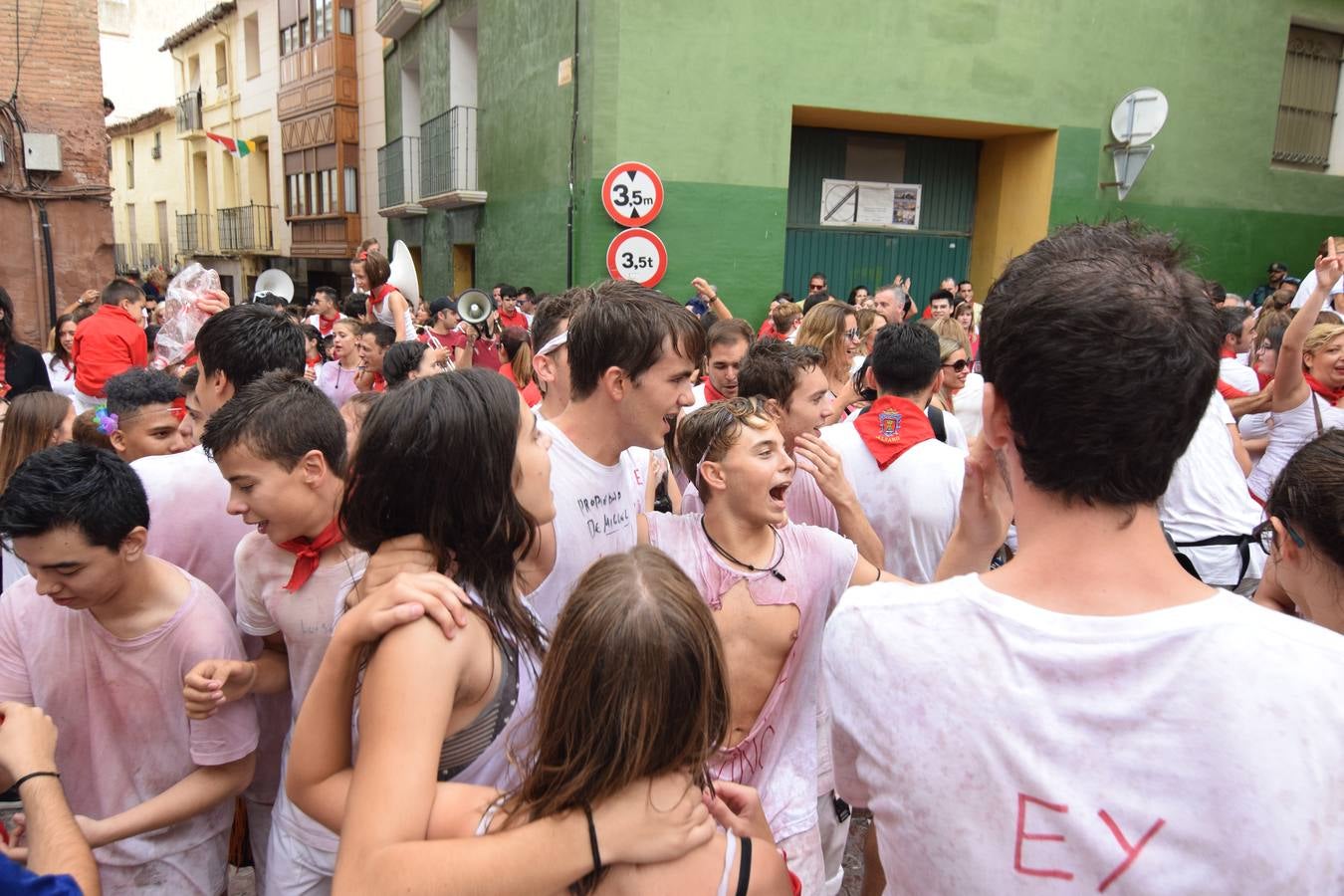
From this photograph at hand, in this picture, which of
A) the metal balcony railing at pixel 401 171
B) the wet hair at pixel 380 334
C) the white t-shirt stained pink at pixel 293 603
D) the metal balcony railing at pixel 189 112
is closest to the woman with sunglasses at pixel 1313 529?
the white t-shirt stained pink at pixel 293 603

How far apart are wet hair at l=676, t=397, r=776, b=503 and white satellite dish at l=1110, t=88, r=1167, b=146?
10989 mm

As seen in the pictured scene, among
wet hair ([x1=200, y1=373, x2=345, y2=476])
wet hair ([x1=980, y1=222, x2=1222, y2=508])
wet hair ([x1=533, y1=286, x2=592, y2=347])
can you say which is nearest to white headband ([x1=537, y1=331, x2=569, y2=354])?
wet hair ([x1=533, y1=286, x2=592, y2=347])

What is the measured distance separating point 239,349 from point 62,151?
12.2m

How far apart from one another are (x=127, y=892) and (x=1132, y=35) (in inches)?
547

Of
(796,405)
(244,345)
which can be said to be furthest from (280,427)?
(796,405)

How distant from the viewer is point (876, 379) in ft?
12.1

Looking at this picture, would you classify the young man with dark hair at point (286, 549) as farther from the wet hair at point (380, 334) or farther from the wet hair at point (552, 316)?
the wet hair at point (380, 334)

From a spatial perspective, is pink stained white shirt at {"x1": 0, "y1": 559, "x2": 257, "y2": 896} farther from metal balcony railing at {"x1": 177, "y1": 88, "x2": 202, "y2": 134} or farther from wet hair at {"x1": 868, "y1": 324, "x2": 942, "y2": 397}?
metal balcony railing at {"x1": 177, "y1": 88, "x2": 202, "y2": 134}

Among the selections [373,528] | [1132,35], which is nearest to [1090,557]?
[373,528]

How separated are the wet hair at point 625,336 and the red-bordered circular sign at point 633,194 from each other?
7.74 m

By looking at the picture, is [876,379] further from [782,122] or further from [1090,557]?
[782,122]

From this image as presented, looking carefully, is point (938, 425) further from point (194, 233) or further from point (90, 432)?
point (194, 233)

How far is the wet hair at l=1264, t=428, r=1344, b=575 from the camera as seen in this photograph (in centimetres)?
176

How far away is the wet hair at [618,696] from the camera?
1.34 metres
